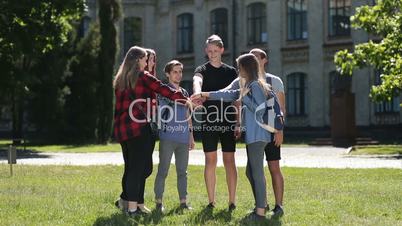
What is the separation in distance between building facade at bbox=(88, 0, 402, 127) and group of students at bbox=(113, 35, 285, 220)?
83.8 feet

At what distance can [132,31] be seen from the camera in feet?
146

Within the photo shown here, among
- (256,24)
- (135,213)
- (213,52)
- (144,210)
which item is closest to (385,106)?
(256,24)

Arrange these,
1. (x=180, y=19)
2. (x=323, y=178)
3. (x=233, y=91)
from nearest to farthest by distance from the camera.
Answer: (x=233, y=91)
(x=323, y=178)
(x=180, y=19)

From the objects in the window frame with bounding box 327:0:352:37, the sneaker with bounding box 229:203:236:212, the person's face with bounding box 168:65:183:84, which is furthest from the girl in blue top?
the window frame with bounding box 327:0:352:37

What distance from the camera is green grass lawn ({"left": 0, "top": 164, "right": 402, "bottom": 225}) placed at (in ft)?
24.3

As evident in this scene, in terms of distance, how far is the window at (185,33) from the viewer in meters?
42.0

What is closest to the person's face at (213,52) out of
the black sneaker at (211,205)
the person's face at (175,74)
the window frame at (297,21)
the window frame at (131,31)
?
the person's face at (175,74)

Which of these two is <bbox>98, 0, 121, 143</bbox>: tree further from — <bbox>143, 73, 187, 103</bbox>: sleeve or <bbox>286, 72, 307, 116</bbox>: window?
<bbox>143, 73, 187, 103</bbox>: sleeve

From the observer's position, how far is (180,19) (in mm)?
42656

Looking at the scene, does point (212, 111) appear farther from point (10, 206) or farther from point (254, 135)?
point (10, 206)

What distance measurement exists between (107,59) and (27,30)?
875cm

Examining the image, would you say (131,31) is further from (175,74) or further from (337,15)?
(175,74)

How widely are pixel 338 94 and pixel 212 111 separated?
21024 millimetres

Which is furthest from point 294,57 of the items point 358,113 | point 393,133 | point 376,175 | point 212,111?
point 212,111
